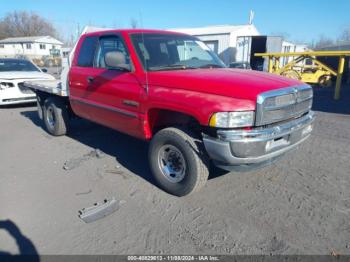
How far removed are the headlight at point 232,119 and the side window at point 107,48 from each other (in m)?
1.79

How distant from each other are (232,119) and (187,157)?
759mm

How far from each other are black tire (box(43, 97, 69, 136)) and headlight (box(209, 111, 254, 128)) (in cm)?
420

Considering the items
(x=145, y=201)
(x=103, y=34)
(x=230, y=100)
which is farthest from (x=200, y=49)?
(x=145, y=201)

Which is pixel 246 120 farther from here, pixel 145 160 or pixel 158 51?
pixel 145 160

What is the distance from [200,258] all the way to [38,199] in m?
2.29

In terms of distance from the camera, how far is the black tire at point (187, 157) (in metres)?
3.44

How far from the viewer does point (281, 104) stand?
3.29 m

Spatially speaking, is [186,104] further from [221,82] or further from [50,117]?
[50,117]

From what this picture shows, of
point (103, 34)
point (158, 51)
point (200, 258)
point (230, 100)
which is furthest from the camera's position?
point (103, 34)

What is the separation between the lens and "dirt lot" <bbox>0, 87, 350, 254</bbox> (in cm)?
288

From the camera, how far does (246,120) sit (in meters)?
3.09

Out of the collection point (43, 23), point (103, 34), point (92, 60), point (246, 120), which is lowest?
point (246, 120)

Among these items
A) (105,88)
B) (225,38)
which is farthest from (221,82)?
(225,38)

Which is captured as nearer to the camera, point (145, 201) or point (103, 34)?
point (145, 201)
